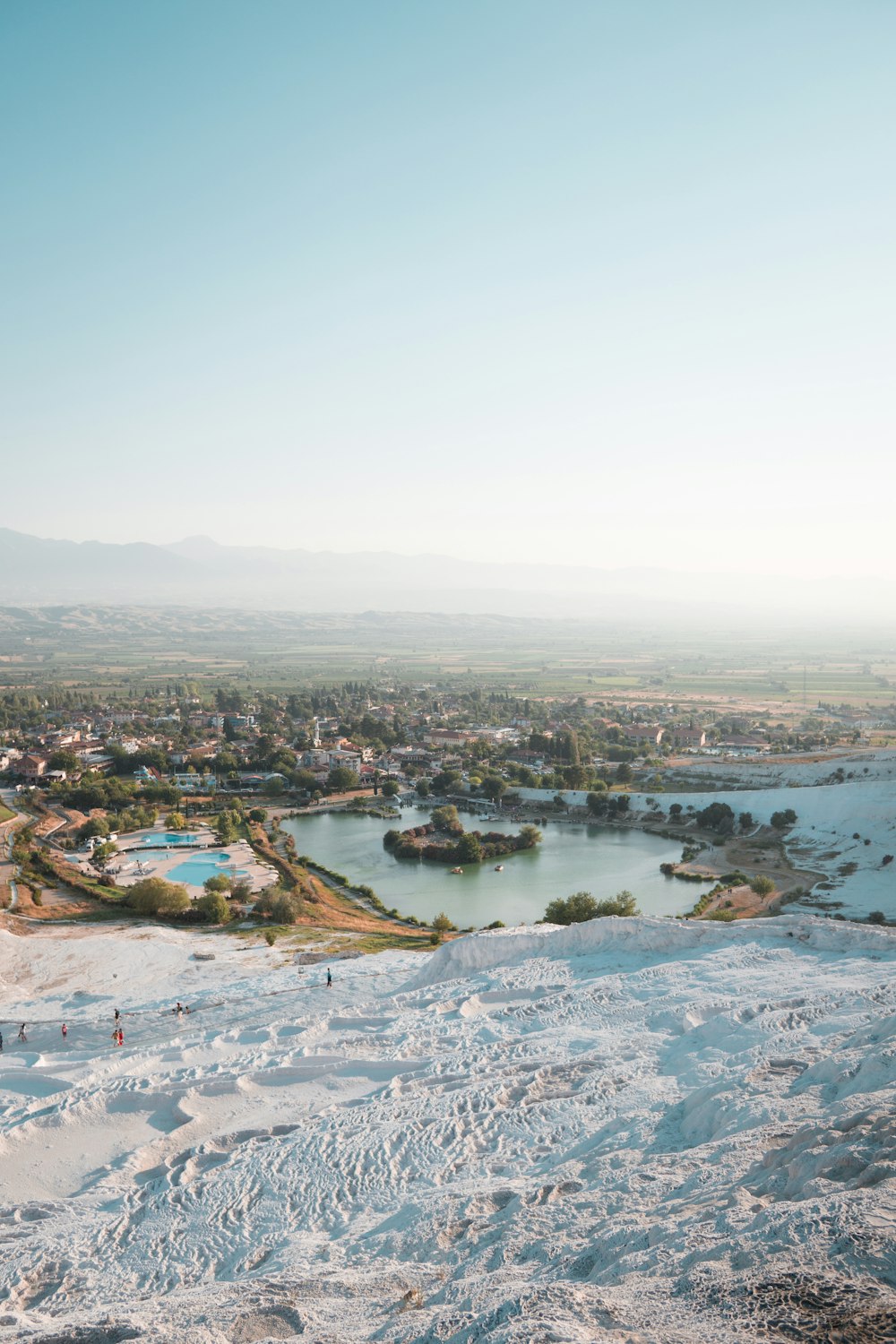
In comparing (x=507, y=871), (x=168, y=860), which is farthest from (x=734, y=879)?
(x=168, y=860)

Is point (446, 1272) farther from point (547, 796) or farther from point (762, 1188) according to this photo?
point (547, 796)

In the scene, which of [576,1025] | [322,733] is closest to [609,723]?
[322,733]

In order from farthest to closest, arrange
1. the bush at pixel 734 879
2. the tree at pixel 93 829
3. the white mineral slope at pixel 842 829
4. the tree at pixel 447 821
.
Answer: the tree at pixel 447 821 < the tree at pixel 93 829 < the bush at pixel 734 879 < the white mineral slope at pixel 842 829

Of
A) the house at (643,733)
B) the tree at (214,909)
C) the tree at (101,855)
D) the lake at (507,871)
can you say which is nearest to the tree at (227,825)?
the lake at (507,871)

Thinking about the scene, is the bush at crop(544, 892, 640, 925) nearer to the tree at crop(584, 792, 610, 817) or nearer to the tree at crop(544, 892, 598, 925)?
the tree at crop(544, 892, 598, 925)

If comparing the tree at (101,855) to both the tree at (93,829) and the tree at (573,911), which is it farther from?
the tree at (573,911)

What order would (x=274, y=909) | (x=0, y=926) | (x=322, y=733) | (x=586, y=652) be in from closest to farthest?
(x=0, y=926) < (x=274, y=909) < (x=322, y=733) < (x=586, y=652)

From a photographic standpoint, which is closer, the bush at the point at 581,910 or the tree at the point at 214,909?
the bush at the point at 581,910

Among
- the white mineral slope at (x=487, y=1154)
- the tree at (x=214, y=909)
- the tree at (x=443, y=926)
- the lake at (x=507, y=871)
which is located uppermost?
the white mineral slope at (x=487, y=1154)
